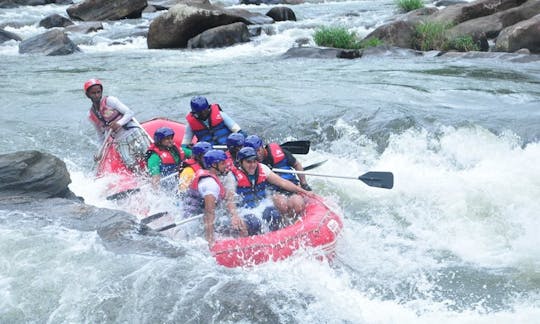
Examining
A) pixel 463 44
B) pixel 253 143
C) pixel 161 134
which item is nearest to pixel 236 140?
pixel 253 143

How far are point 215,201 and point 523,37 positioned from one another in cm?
1040

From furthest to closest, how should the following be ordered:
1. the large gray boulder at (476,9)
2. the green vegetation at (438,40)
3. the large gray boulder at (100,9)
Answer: the large gray boulder at (100,9) < the large gray boulder at (476,9) < the green vegetation at (438,40)

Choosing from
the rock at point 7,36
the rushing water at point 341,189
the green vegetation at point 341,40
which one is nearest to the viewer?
the rushing water at point 341,189

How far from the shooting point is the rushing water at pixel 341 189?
4.84 metres

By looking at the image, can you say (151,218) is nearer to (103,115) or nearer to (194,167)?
(194,167)

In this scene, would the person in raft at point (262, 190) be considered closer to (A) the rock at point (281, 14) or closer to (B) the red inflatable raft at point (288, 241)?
(B) the red inflatable raft at point (288, 241)

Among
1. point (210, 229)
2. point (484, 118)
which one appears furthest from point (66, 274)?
point (484, 118)

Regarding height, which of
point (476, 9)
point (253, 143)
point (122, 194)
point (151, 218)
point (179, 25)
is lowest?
point (122, 194)

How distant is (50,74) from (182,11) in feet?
14.9

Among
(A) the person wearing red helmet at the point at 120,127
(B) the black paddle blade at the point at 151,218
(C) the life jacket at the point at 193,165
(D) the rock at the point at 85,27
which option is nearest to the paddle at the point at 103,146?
(A) the person wearing red helmet at the point at 120,127

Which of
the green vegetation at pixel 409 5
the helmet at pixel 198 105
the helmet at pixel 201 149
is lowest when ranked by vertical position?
the helmet at pixel 201 149

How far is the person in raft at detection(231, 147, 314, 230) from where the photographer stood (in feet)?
20.8

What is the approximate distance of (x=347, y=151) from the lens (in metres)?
9.33

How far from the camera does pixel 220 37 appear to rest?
17.8 m
